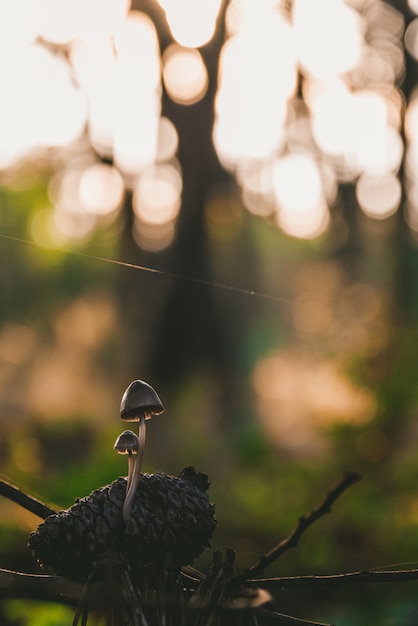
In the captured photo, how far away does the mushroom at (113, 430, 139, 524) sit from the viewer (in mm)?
684

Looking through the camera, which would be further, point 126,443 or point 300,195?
point 300,195

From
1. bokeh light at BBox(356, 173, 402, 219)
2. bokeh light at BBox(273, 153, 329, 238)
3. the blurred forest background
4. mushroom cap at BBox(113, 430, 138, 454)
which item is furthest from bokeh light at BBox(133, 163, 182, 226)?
mushroom cap at BBox(113, 430, 138, 454)

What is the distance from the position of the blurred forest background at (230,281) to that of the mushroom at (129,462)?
0.61 metres

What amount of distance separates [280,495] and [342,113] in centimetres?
655

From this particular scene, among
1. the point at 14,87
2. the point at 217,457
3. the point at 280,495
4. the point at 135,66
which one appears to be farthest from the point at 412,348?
the point at 135,66

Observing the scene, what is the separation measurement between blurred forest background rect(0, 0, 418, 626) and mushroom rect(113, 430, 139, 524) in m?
0.61

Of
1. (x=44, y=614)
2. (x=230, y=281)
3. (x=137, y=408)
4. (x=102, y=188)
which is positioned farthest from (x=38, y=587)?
(x=230, y=281)

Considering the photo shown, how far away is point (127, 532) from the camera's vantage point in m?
0.67

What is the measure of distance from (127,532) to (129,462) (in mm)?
83

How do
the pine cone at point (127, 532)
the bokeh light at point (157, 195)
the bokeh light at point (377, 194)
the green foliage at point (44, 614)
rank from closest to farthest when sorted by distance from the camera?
the pine cone at point (127, 532) < the green foliage at point (44, 614) < the bokeh light at point (157, 195) < the bokeh light at point (377, 194)

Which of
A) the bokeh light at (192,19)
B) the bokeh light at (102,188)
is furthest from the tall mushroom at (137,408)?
the bokeh light at (102,188)

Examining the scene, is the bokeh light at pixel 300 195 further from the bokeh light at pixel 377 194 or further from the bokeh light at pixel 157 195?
the bokeh light at pixel 157 195

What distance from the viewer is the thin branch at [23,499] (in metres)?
0.71

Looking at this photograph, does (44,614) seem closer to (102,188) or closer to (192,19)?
(192,19)
